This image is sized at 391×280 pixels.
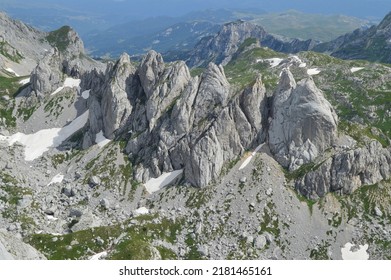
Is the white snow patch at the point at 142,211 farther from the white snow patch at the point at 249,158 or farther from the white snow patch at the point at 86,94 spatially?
the white snow patch at the point at 86,94

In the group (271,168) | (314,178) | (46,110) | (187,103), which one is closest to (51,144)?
(46,110)

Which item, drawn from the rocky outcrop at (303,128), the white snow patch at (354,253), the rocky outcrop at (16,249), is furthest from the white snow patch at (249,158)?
the rocky outcrop at (16,249)

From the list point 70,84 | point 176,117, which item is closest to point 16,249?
point 176,117

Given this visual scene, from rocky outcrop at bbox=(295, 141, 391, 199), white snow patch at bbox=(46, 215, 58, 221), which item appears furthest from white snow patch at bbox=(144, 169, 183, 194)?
rocky outcrop at bbox=(295, 141, 391, 199)

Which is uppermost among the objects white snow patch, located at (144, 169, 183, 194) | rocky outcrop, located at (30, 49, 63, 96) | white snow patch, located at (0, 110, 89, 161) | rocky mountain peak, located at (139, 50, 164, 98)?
rocky mountain peak, located at (139, 50, 164, 98)

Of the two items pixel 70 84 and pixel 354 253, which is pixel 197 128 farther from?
pixel 70 84

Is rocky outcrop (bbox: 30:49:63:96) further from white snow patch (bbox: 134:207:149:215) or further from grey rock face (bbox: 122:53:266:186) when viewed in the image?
white snow patch (bbox: 134:207:149:215)
